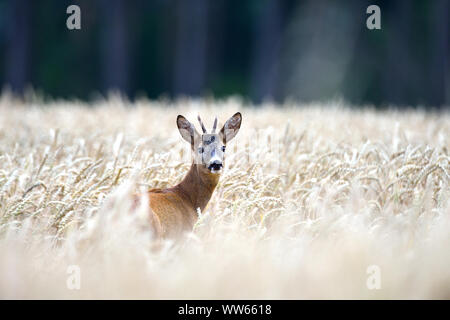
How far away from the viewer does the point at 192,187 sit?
419 centimetres

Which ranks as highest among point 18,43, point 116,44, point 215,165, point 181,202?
point 18,43

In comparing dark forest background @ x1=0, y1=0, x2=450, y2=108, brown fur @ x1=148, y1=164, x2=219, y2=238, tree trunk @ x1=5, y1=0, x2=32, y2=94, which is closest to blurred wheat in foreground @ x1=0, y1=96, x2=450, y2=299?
brown fur @ x1=148, y1=164, x2=219, y2=238

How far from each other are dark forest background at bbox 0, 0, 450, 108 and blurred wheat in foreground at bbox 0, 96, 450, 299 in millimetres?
15300

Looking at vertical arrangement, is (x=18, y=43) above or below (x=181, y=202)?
above

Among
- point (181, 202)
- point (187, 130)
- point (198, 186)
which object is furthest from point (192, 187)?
point (187, 130)

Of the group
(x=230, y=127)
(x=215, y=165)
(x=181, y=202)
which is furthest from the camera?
(x=230, y=127)

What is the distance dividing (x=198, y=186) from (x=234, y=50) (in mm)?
27697

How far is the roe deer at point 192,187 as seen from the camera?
12.2 feet

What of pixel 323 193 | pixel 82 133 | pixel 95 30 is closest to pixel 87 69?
pixel 95 30

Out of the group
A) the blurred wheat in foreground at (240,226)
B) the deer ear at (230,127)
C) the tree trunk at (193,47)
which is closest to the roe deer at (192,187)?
the deer ear at (230,127)

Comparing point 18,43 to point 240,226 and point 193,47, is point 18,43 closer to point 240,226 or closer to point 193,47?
point 193,47

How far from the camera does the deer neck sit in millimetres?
4168
